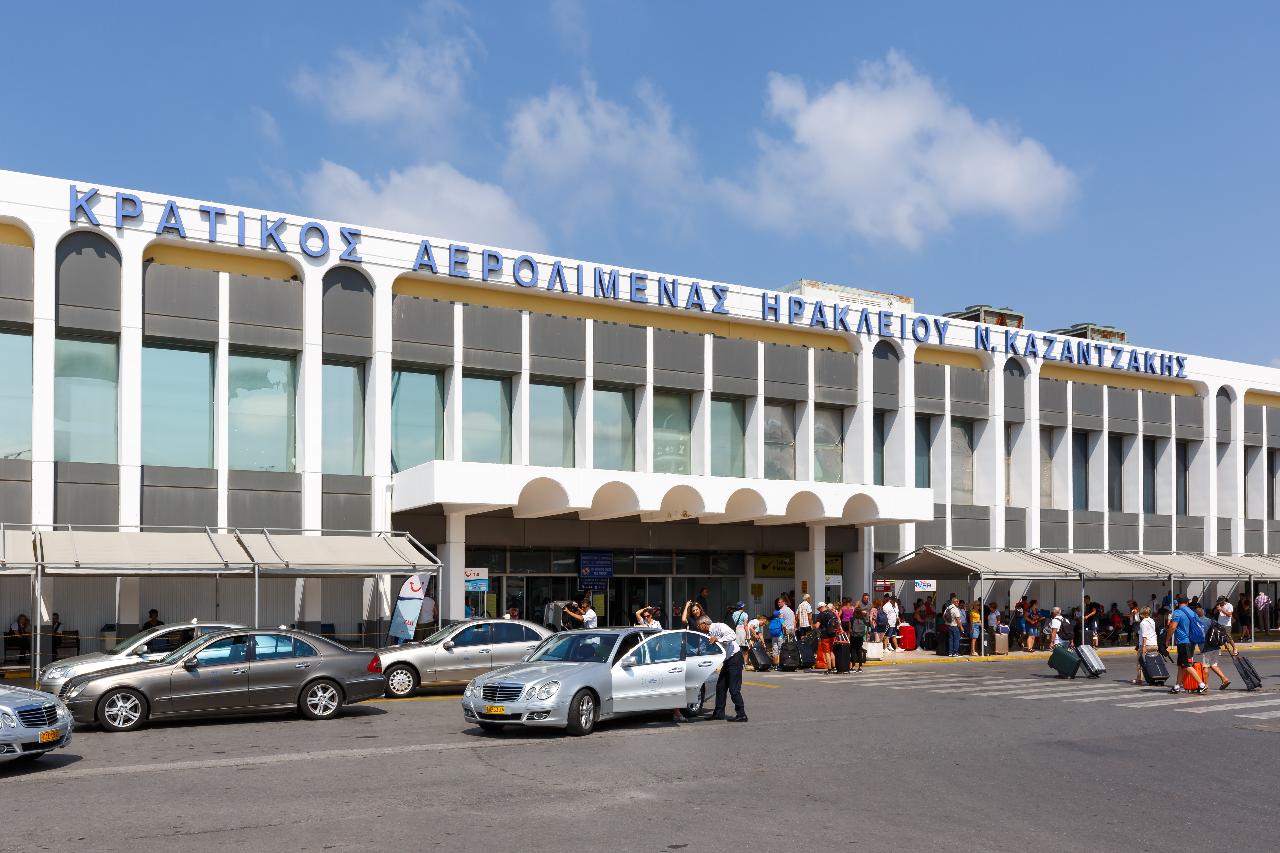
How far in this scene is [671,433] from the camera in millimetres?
36625

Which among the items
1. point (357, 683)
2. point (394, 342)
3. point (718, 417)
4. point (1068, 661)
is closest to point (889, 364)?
point (718, 417)

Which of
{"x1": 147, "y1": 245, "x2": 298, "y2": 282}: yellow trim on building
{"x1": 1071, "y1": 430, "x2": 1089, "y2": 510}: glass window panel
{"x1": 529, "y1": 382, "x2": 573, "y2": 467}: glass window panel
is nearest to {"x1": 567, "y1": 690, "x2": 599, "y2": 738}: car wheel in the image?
{"x1": 529, "y1": 382, "x2": 573, "y2": 467}: glass window panel

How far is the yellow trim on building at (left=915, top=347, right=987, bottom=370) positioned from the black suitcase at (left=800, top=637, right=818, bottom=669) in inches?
542

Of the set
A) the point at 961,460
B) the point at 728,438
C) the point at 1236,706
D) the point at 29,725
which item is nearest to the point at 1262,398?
the point at 961,460

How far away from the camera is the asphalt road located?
10.8 metres

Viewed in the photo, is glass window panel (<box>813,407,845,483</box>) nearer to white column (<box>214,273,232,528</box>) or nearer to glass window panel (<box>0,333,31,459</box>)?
white column (<box>214,273,232,528</box>)

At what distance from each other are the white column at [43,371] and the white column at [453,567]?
903cm

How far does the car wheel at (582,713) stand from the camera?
17.5 meters

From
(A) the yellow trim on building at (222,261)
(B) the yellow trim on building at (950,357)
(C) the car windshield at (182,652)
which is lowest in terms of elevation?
(C) the car windshield at (182,652)

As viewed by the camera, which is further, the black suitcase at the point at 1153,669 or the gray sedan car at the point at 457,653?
the black suitcase at the point at 1153,669

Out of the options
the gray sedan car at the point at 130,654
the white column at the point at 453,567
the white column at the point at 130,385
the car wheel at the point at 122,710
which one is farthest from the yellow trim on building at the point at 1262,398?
the car wheel at the point at 122,710

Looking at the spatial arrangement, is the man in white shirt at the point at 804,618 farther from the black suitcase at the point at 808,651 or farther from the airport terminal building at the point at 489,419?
the airport terminal building at the point at 489,419

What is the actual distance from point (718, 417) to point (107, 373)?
16823 mm

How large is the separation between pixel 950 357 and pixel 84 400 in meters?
27.0
